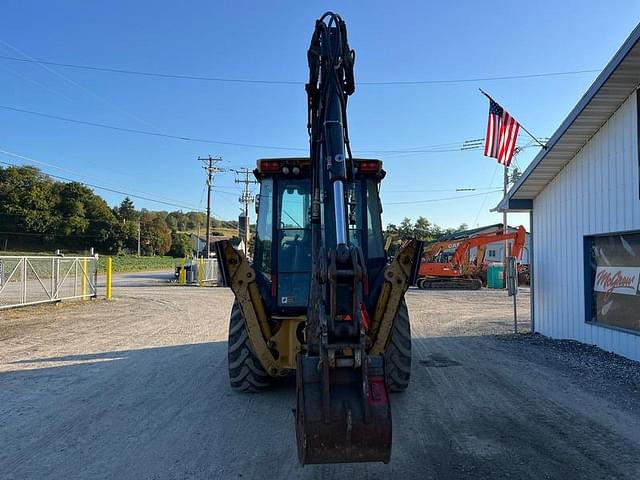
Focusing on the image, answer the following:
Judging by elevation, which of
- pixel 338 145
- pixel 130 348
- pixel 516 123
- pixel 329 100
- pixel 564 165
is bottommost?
pixel 130 348

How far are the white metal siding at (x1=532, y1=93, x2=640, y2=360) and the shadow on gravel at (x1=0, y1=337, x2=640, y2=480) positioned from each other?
2.69 m

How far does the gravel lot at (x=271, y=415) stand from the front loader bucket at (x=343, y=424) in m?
1.01

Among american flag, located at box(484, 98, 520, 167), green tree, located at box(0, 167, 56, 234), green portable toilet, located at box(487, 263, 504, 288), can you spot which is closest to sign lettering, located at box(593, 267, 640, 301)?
american flag, located at box(484, 98, 520, 167)

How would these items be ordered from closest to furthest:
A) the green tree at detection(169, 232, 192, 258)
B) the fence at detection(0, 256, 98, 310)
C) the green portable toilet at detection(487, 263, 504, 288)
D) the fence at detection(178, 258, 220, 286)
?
the fence at detection(0, 256, 98, 310) < the green portable toilet at detection(487, 263, 504, 288) < the fence at detection(178, 258, 220, 286) < the green tree at detection(169, 232, 192, 258)

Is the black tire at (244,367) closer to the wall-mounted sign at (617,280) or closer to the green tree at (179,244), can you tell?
the wall-mounted sign at (617,280)

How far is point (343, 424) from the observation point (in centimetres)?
325

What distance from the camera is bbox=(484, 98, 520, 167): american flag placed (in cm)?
1462

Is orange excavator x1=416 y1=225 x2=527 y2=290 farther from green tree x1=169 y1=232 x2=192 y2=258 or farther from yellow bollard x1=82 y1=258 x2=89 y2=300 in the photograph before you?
green tree x1=169 y1=232 x2=192 y2=258

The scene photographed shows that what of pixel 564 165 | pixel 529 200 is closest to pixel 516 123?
pixel 529 200

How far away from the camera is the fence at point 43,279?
16.0m

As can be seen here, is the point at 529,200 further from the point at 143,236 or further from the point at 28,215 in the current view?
the point at 143,236

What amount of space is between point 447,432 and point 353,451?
2228 millimetres

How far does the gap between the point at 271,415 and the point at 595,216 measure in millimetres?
7498

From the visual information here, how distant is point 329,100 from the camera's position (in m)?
4.59
